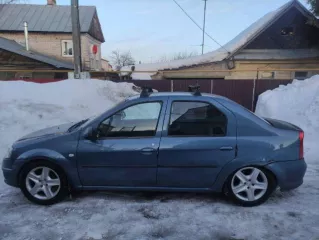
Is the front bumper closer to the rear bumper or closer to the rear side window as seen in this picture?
the rear side window

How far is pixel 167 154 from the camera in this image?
3678 mm

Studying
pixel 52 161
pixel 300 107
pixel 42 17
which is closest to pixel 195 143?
pixel 52 161

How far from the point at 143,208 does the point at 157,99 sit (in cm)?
142

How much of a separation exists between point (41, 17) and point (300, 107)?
26.2m

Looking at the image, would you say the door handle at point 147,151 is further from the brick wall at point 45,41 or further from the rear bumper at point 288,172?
the brick wall at point 45,41

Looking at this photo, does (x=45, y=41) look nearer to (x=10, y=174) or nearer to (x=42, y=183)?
(x=10, y=174)

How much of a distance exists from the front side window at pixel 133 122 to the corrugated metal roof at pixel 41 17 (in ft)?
80.3

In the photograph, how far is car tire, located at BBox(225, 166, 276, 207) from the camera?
3742 millimetres

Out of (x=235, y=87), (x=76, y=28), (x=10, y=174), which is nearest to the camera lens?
(x=10, y=174)

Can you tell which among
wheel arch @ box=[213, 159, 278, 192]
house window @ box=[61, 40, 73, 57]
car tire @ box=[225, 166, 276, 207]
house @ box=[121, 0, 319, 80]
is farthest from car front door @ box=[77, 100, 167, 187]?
house window @ box=[61, 40, 73, 57]

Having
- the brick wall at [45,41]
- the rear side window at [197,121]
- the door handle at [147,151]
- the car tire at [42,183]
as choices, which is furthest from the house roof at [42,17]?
the door handle at [147,151]

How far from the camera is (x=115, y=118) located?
384cm

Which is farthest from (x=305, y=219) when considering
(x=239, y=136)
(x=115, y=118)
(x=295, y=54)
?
(x=295, y=54)

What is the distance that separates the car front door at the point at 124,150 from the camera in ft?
12.2
